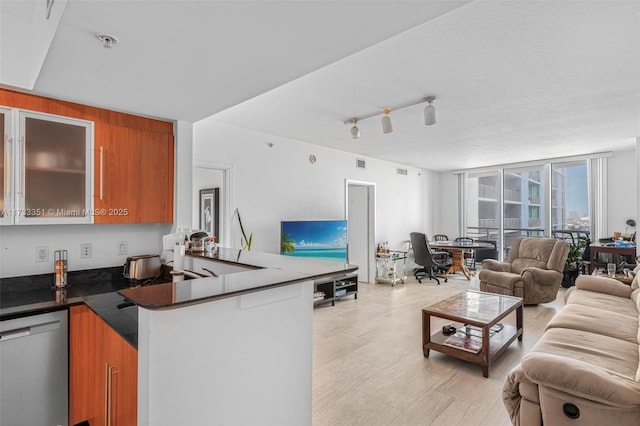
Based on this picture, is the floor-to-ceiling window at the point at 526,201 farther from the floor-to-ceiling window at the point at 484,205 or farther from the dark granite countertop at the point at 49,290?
the dark granite countertop at the point at 49,290

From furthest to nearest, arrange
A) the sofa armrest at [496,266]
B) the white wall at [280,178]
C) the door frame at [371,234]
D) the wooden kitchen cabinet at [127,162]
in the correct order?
the door frame at [371,234], the sofa armrest at [496,266], the white wall at [280,178], the wooden kitchen cabinet at [127,162]

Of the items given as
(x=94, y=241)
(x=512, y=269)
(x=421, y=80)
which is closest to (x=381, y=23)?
(x=421, y=80)

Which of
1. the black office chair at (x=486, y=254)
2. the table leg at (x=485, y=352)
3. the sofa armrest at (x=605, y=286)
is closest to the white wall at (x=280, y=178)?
the black office chair at (x=486, y=254)

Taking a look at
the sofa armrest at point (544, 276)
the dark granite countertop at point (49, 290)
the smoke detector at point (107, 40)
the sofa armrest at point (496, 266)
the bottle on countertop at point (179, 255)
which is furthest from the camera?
the sofa armrest at point (496, 266)

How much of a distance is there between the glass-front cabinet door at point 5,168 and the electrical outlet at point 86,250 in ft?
1.83

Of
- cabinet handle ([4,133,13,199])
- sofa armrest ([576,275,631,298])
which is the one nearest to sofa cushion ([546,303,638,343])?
sofa armrest ([576,275,631,298])

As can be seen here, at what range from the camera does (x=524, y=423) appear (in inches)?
73.1

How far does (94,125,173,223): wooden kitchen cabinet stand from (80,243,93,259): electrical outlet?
0.32 m

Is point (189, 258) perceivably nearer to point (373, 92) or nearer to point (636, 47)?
Result: point (373, 92)

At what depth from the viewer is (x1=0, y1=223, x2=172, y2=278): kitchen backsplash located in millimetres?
2240

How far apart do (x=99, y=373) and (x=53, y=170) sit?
1368 millimetres

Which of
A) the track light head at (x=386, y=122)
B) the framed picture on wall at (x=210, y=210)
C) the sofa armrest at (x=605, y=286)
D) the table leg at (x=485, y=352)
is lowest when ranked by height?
the table leg at (x=485, y=352)

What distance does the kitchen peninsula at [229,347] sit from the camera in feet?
3.65

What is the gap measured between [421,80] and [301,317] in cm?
229
